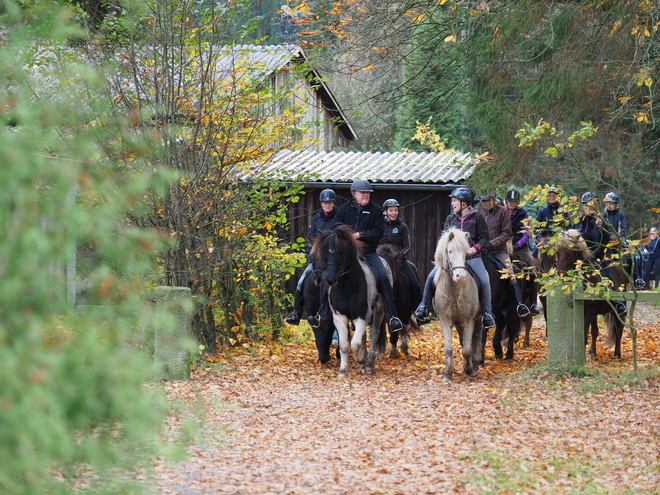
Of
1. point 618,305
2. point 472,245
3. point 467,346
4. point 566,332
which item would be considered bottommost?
point 467,346

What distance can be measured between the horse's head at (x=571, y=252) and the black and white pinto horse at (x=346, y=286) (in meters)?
2.76

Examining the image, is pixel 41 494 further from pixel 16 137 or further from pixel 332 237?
pixel 332 237

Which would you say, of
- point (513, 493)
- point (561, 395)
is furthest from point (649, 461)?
point (561, 395)

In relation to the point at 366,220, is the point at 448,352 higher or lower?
lower

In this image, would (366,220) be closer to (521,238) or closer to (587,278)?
(587,278)

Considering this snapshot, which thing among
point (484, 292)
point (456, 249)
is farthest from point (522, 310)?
point (456, 249)

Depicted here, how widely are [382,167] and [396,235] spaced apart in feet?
25.5

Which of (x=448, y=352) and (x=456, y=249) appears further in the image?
(x=448, y=352)

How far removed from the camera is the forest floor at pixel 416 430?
19.2ft

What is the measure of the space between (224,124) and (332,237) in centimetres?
207

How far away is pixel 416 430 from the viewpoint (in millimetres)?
7762

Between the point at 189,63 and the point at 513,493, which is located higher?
the point at 189,63

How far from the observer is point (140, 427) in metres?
3.06

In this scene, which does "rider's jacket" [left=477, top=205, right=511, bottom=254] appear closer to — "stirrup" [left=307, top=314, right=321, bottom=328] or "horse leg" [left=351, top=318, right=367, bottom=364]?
"horse leg" [left=351, top=318, right=367, bottom=364]
